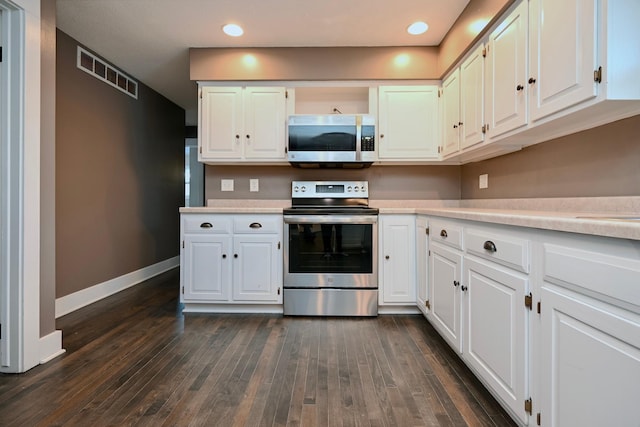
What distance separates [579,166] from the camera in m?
1.63

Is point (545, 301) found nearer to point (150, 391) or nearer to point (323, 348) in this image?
point (323, 348)

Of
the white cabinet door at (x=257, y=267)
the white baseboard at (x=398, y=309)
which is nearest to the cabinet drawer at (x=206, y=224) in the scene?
the white cabinet door at (x=257, y=267)

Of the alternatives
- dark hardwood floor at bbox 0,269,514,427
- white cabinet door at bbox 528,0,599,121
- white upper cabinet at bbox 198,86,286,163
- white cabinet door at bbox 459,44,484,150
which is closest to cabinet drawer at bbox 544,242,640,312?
white cabinet door at bbox 528,0,599,121

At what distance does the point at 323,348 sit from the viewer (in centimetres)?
204

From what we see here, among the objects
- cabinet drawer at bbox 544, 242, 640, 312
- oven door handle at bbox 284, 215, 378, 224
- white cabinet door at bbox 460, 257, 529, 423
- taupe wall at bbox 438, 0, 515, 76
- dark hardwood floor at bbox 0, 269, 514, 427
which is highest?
taupe wall at bbox 438, 0, 515, 76

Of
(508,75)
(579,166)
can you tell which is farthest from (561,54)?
(579,166)

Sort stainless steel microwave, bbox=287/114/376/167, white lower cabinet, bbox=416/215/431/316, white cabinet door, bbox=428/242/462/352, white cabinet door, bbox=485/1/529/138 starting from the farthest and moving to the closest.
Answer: stainless steel microwave, bbox=287/114/376/167 < white lower cabinet, bbox=416/215/431/316 < white cabinet door, bbox=428/242/462/352 < white cabinet door, bbox=485/1/529/138

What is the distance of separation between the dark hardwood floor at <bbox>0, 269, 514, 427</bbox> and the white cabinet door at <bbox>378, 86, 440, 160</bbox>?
4.89 feet

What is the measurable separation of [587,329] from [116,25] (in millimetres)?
3451

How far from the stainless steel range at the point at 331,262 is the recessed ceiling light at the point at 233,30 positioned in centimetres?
154

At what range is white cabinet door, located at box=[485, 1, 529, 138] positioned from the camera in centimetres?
163

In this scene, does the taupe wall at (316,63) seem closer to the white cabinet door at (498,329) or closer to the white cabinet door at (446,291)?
the white cabinet door at (446,291)

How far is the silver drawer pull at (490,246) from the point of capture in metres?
1.39

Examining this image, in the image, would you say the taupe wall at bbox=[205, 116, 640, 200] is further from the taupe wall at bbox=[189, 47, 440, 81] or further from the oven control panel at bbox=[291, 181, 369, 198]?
the taupe wall at bbox=[189, 47, 440, 81]
